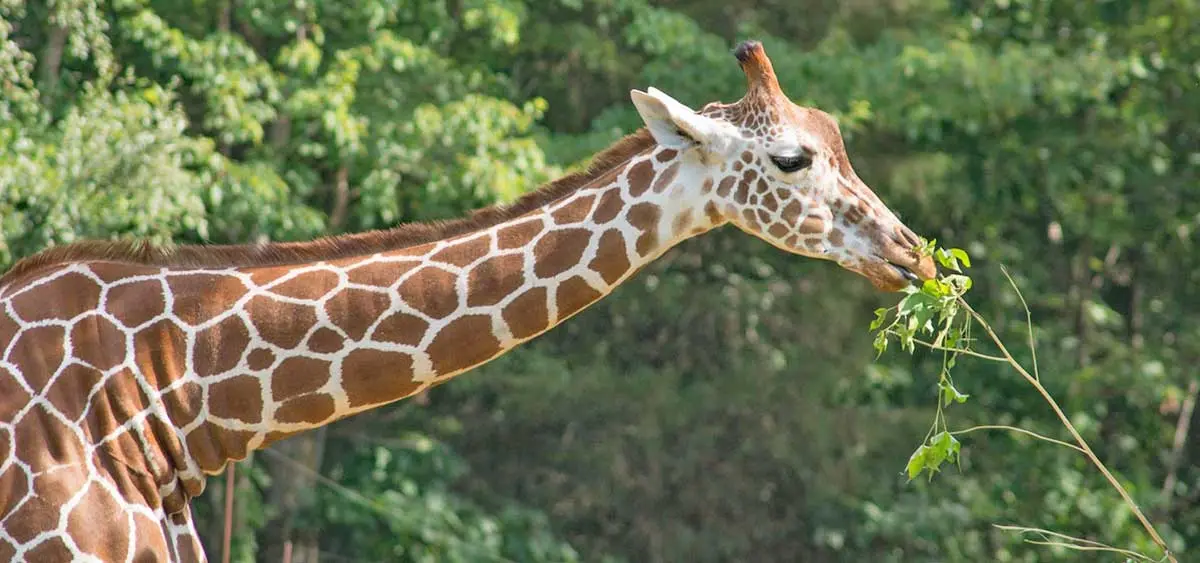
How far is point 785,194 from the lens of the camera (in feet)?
19.1

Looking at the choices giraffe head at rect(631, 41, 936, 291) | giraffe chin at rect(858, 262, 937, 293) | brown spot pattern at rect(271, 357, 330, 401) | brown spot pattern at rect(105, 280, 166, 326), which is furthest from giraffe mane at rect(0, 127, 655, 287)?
giraffe chin at rect(858, 262, 937, 293)

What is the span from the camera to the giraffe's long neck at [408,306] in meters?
5.64

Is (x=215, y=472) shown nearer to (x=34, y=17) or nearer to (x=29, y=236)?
(x=29, y=236)

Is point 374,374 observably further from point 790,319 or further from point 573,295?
point 790,319

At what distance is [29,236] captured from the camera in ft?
31.5

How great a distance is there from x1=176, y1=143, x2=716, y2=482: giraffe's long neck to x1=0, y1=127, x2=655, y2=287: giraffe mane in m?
0.05

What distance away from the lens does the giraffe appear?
17.7 ft

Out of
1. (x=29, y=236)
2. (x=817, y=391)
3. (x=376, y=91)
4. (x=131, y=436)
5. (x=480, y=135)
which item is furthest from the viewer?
(x=817, y=391)

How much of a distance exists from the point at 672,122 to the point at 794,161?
16.2 inches

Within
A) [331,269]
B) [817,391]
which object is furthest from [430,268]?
[817,391]

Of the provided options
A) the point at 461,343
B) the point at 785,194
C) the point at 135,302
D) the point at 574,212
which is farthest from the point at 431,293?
the point at 785,194

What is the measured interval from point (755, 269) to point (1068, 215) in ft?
9.03

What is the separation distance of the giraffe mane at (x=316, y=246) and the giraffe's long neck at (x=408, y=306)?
0.18ft

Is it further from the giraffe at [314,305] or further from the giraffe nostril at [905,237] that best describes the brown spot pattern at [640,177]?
the giraffe nostril at [905,237]
